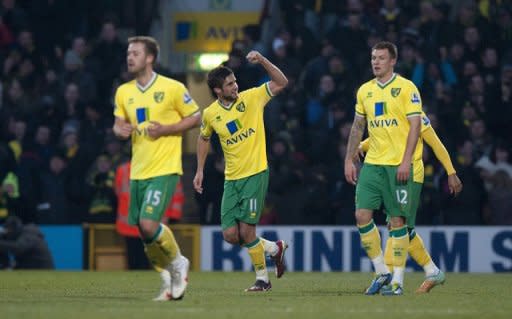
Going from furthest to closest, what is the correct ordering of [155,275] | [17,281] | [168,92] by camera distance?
[155,275] → [17,281] → [168,92]

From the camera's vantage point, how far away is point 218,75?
45.8ft

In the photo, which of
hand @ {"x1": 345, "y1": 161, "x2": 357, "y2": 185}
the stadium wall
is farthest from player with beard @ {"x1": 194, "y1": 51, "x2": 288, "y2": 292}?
the stadium wall

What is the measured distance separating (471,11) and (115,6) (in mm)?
6855

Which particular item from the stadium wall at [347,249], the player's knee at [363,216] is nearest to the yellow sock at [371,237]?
the player's knee at [363,216]

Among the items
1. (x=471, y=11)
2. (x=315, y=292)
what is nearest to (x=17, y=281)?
(x=315, y=292)

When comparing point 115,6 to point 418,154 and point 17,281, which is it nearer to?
point 17,281

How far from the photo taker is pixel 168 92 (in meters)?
12.2

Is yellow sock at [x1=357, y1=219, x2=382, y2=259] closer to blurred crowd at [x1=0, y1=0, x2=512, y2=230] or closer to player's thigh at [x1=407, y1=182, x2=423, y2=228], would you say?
player's thigh at [x1=407, y1=182, x2=423, y2=228]

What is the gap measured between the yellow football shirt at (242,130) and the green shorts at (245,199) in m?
0.07

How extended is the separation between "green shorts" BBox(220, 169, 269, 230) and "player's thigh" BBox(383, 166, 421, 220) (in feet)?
4.95

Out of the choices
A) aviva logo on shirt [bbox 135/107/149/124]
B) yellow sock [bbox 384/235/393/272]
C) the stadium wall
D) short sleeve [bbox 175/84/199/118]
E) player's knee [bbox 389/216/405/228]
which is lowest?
the stadium wall

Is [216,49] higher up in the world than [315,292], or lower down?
higher up

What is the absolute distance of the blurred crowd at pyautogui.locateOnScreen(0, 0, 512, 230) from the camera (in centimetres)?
2064

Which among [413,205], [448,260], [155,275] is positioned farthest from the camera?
[448,260]
